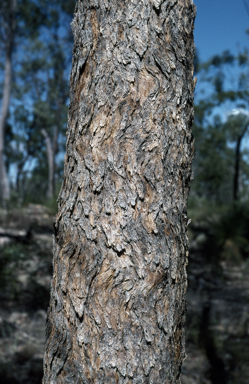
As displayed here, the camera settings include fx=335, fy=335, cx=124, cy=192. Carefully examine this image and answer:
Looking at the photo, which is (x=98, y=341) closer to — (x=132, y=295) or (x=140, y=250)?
(x=132, y=295)

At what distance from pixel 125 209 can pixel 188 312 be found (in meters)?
4.47

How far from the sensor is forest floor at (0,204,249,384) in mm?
3596

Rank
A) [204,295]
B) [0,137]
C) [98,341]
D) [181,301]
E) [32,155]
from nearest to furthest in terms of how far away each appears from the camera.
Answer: [98,341] < [181,301] < [204,295] < [0,137] < [32,155]

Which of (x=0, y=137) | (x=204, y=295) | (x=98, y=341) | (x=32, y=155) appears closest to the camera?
(x=98, y=341)

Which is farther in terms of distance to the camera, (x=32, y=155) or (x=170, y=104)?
(x=32, y=155)

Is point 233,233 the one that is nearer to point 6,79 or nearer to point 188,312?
point 188,312

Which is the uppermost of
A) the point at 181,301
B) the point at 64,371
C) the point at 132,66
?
the point at 132,66

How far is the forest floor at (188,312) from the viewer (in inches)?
142

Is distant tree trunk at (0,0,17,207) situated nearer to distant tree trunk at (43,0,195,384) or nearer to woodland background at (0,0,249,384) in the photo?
woodland background at (0,0,249,384)

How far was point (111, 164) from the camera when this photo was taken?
117cm

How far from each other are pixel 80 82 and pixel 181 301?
904 millimetres

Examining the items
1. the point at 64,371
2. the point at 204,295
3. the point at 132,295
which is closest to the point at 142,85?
the point at 132,295

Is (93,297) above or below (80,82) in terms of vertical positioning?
below

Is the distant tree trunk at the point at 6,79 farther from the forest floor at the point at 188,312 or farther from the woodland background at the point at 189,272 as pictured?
the forest floor at the point at 188,312
